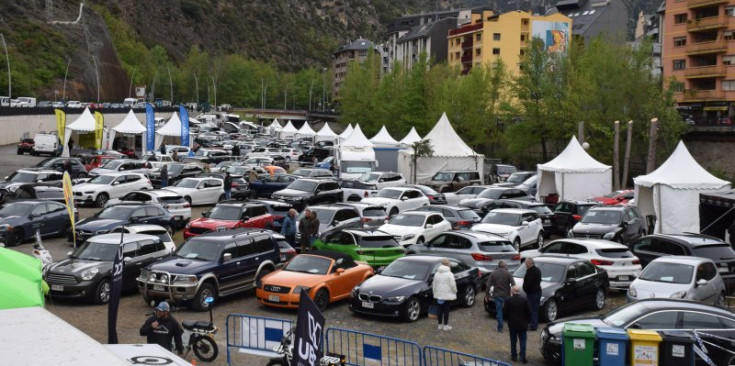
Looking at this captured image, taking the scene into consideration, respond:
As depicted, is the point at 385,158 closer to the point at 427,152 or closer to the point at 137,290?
the point at 427,152

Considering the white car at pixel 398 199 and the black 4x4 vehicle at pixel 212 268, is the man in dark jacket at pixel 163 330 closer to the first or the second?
the black 4x4 vehicle at pixel 212 268

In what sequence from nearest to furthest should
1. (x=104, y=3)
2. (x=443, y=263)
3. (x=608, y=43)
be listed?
(x=443, y=263) < (x=608, y=43) < (x=104, y=3)

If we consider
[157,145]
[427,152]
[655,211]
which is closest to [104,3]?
[157,145]

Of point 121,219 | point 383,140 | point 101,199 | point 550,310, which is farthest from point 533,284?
point 383,140

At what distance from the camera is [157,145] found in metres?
52.6

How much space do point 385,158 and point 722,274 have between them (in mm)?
32681

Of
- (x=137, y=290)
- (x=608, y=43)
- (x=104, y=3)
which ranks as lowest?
(x=137, y=290)

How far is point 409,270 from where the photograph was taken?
17938mm

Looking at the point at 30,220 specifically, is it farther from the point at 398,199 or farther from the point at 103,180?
the point at 398,199

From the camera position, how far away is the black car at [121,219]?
23.5 meters

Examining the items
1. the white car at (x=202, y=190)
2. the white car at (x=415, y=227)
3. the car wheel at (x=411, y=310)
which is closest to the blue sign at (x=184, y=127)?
the white car at (x=202, y=190)

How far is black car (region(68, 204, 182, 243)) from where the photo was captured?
23.5 metres

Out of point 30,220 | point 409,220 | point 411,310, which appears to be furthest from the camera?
point 409,220

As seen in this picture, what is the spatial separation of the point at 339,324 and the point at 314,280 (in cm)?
140
